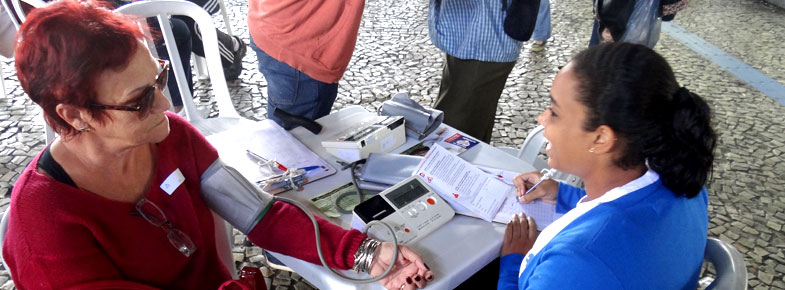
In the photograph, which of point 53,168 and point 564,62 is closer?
point 53,168

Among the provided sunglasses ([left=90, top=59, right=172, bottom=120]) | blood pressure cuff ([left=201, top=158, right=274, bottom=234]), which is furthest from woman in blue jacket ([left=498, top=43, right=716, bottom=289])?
sunglasses ([left=90, top=59, right=172, bottom=120])

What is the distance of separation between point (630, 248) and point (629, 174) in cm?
23

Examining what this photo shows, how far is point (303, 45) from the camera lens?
6.53 ft

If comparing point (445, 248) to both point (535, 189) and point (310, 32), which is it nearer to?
point (535, 189)

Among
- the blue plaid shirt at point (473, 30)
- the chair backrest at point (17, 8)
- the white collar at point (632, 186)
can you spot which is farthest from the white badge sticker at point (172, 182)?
the chair backrest at point (17, 8)

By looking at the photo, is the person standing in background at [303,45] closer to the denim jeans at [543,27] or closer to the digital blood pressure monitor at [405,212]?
the digital blood pressure monitor at [405,212]

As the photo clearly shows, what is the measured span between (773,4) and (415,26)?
4.35m

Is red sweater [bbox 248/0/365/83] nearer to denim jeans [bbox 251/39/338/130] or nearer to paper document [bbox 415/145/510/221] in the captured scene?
denim jeans [bbox 251/39/338/130]

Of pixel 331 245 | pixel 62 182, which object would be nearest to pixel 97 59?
pixel 62 182

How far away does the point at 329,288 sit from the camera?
1284 millimetres

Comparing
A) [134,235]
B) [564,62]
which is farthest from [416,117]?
[564,62]

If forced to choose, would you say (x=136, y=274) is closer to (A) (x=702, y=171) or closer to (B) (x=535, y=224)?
(B) (x=535, y=224)

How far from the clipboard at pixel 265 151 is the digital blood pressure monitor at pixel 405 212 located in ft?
0.87

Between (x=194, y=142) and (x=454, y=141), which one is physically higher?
(x=194, y=142)
